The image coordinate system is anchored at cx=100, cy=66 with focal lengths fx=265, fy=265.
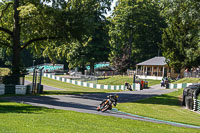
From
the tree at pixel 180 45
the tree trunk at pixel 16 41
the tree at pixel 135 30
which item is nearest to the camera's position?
the tree trunk at pixel 16 41

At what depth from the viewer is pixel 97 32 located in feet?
197

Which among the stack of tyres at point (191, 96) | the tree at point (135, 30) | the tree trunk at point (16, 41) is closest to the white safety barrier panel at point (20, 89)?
the tree trunk at point (16, 41)

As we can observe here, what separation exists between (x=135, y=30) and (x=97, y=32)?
10611 mm

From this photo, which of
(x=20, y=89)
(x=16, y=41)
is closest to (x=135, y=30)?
(x=16, y=41)

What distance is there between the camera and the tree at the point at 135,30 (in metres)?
61.8

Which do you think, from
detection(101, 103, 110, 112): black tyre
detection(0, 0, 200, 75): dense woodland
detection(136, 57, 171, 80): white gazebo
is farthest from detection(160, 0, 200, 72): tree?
detection(101, 103, 110, 112): black tyre

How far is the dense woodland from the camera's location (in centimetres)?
2741

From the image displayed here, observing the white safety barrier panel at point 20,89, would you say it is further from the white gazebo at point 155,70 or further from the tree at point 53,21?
the white gazebo at point 155,70

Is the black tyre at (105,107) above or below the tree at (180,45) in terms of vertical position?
below

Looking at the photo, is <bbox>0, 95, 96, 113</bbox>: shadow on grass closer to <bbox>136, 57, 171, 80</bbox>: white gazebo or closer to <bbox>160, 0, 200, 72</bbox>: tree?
<bbox>160, 0, 200, 72</bbox>: tree

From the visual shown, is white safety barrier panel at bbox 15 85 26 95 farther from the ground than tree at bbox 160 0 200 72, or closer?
closer

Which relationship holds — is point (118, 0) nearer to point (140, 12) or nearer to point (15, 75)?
point (140, 12)

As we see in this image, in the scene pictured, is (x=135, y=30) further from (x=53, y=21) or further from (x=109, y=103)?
(x=109, y=103)

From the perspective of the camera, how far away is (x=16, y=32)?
2864cm
